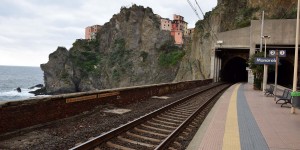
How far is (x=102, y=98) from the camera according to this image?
46.0 feet

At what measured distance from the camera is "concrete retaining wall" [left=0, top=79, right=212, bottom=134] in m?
8.49

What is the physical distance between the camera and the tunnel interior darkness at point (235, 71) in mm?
61931

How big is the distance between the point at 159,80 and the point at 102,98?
3824 inches

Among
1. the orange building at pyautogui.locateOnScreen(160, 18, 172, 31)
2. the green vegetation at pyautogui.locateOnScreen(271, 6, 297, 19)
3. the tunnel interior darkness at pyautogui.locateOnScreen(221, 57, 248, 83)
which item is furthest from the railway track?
the orange building at pyautogui.locateOnScreen(160, 18, 172, 31)

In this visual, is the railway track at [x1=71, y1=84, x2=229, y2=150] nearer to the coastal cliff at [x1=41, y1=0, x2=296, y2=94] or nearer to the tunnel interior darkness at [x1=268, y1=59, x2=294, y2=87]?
the tunnel interior darkness at [x1=268, y1=59, x2=294, y2=87]

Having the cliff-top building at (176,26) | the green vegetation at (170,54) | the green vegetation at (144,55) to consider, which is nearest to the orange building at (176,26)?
the cliff-top building at (176,26)

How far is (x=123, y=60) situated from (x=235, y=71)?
56818 mm

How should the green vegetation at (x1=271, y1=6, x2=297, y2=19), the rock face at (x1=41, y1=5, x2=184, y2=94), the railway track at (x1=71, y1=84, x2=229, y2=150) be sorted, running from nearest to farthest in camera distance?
1. the railway track at (x1=71, y1=84, x2=229, y2=150)
2. the green vegetation at (x1=271, y1=6, x2=297, y2=19)
3. the rock face at (x1=41, y1=5, x2=184, y2=94)

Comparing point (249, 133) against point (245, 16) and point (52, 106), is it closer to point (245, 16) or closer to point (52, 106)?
point (52, 106)

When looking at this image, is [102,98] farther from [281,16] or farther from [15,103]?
[281,16]

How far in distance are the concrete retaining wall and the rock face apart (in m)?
94.8

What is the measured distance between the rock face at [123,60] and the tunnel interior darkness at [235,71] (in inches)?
1567

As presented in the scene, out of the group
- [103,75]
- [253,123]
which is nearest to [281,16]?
[253,123]

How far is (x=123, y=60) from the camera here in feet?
389
